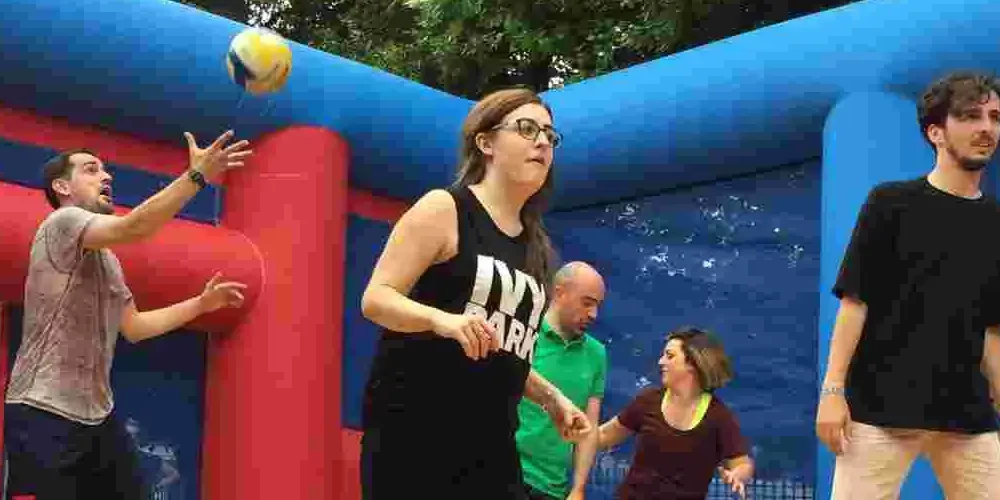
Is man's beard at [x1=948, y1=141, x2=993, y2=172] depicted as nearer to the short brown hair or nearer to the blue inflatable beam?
the short brown hair

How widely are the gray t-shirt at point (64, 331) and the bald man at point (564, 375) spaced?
1.57 m

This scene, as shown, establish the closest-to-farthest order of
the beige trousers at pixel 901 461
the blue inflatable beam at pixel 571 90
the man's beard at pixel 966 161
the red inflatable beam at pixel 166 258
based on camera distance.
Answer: the beige trousers at pixel 901 461
the man's beard at pixel 966 161
the red inflatable beam at pixel 166 258
the blue inflatable beam at pixel 571 90

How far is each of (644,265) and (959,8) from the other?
203cm

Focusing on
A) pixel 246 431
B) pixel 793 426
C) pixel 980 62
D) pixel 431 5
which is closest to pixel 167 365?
pixel 246 431

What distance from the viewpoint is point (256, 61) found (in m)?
4.64

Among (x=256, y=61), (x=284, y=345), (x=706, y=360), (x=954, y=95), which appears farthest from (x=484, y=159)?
(x=284, y=345)

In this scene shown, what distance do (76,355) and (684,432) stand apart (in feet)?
7.04

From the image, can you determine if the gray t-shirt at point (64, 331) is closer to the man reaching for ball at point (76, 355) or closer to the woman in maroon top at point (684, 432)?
the man reaching for ball at point (76, 355)

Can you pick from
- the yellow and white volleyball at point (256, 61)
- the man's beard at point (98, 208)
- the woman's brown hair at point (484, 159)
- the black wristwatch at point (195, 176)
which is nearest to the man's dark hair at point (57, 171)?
the man's beard at point (98, 208)

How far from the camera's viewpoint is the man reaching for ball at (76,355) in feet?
11.5

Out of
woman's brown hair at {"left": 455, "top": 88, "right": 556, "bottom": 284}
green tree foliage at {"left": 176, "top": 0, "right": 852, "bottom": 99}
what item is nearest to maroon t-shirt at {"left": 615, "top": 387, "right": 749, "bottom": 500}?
woman's brown hair at {"left": 455, "top": 88, "right": 556, "bottom": 284}

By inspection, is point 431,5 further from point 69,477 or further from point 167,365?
point 69,477

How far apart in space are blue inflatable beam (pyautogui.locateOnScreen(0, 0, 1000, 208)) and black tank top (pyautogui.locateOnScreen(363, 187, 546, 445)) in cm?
313

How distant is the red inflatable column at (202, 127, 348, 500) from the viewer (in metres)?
5.94
